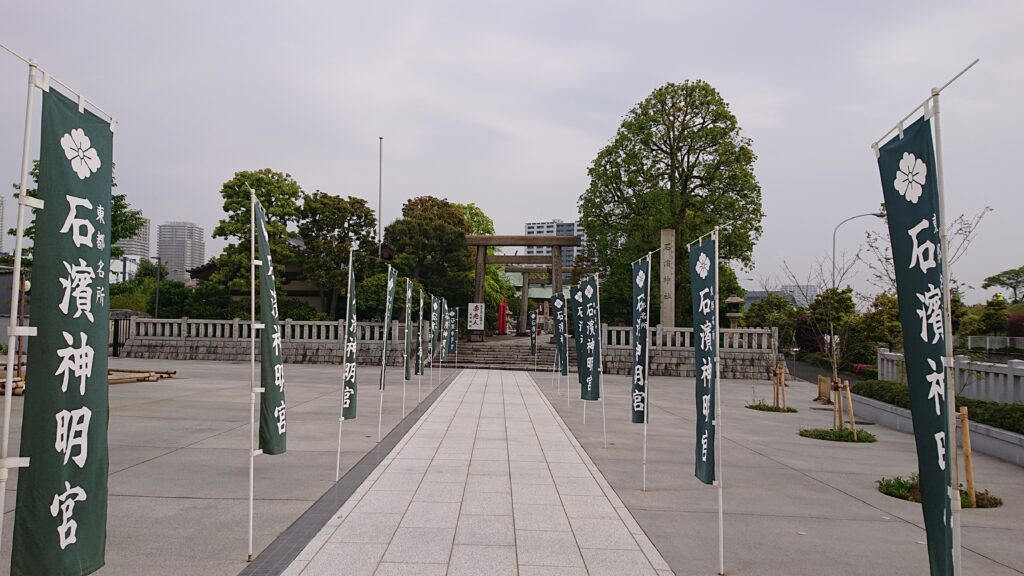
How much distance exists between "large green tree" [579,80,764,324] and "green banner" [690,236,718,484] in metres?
22.5

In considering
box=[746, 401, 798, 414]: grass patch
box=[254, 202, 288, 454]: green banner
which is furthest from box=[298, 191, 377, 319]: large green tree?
box=[254, 202, 288, 454]: green banner

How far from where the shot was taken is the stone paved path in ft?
15.2

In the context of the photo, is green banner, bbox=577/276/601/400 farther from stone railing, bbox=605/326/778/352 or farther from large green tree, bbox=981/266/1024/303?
large green tree, bbox=981/266/1024/303

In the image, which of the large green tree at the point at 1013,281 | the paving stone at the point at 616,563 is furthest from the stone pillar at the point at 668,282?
the large green tree at the point at 1013,281

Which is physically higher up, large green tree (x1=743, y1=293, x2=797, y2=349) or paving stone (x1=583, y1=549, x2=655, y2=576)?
large green tree (x1=743, y1=293, x2=797, y2=349)

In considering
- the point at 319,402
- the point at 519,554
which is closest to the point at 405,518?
the point at 519,554

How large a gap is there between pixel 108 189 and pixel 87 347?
0.92m

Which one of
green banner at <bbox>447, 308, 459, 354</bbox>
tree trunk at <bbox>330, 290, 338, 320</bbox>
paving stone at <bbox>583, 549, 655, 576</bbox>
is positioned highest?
tree trunk at <bbox>330, 290, 338, 320</bbox>

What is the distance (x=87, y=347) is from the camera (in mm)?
3221

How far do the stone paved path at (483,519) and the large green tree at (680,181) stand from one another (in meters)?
19.5

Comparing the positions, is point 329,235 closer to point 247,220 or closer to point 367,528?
point 247,220

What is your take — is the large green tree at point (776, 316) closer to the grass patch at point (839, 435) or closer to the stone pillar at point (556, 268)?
the stone pillar at point (556, 268)

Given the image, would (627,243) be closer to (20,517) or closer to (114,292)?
(20,517)

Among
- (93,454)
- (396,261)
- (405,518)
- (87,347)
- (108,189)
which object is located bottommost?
(405,518)
